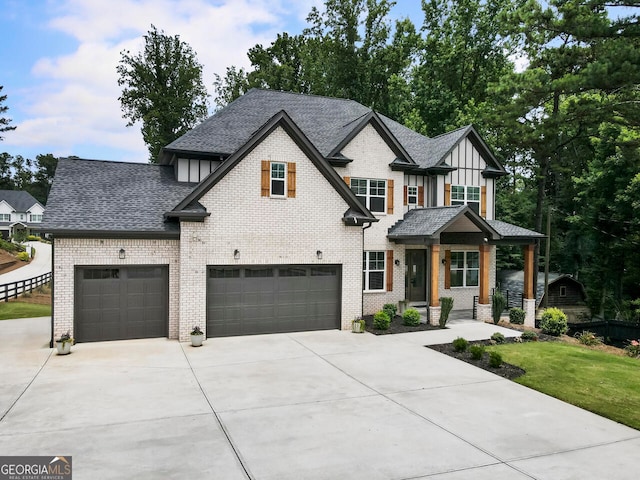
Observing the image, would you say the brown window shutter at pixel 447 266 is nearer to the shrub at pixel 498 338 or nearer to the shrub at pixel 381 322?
the shrub at pixel 381 322

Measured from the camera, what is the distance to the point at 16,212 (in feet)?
253

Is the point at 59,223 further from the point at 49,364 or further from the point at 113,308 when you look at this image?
the point at 49,364

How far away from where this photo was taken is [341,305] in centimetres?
1680

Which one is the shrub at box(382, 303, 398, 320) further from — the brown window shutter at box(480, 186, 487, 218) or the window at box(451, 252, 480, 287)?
the brown window shutter at box(480, 186, 487, 218)

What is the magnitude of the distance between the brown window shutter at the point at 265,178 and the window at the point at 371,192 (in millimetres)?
5290

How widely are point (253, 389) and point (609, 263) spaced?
30004 mm

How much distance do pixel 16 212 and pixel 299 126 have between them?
250 feet

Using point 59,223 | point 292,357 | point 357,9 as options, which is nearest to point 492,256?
point 292,357

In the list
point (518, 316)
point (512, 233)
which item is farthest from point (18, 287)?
point (512, 233)

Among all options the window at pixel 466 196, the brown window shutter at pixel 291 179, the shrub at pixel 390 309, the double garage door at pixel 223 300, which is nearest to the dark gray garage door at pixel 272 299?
the double garage door at pixel 223 300

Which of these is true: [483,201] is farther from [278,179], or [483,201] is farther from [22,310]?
[22,310]

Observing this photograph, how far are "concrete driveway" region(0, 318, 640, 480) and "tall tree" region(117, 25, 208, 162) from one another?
98.4ft

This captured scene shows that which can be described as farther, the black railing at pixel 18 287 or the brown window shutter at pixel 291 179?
the black railing at pixel 18 287

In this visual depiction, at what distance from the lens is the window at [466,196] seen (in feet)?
A: 72.2
